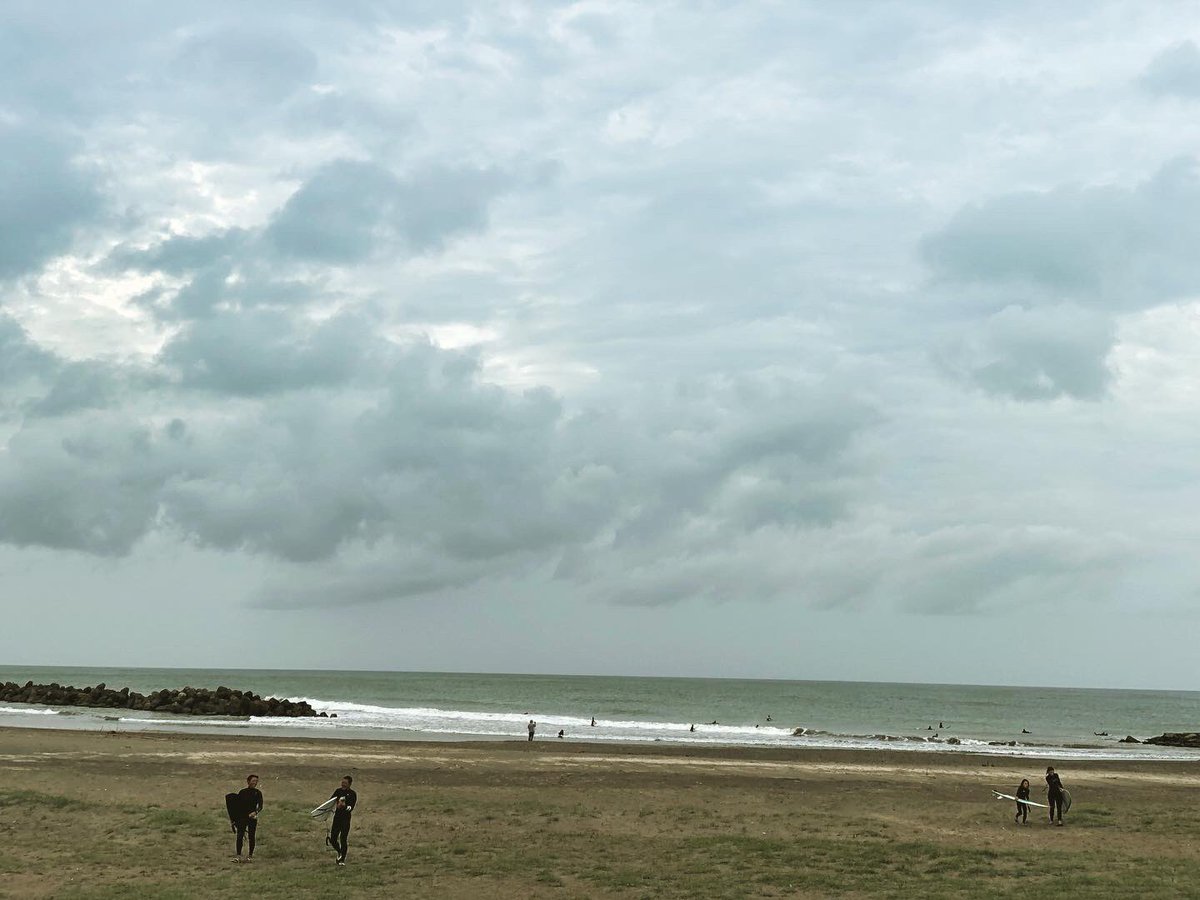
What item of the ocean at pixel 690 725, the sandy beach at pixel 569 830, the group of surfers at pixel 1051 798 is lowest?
the ocean at pixel 690 725

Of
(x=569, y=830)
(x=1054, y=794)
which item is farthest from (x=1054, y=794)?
(x=569, y=830)

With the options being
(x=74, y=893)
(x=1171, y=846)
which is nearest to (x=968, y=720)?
(x=1171, y=846)

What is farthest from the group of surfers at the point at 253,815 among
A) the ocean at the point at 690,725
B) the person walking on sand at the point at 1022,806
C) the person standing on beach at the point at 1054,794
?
the ocean at the point at 690,725

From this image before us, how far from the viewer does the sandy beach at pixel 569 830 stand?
19500 mm

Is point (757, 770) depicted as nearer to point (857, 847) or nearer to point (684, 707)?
point (857, 847)

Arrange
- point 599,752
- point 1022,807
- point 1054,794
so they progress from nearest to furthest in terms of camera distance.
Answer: point 1054,794 < point 1022,807 < point 599,752

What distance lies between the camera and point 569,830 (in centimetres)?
2519

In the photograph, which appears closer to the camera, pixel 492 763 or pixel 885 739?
pixel 492 763

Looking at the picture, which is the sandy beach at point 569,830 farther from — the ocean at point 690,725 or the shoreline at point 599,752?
the ocean at point 690,725

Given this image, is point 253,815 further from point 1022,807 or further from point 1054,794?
point 1054,794

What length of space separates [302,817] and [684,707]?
101 m

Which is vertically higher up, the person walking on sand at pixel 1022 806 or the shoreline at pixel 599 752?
the person walking on sand at pixel 1022 806

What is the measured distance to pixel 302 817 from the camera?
83.4 feet

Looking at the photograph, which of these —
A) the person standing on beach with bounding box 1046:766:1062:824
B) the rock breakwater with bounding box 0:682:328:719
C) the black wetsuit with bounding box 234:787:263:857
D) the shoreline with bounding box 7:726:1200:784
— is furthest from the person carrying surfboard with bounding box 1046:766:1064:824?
the rock breakwater with bounding box 0:682:328:719
